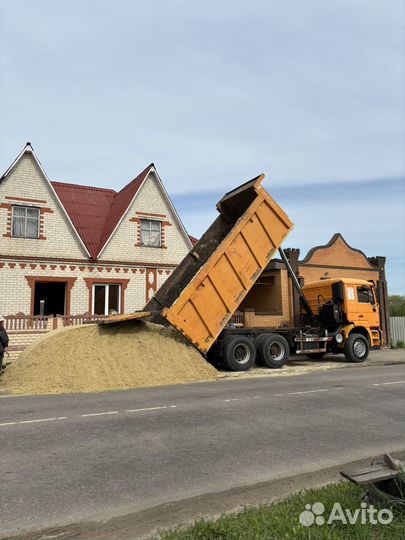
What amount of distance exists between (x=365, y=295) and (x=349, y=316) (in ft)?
4.51

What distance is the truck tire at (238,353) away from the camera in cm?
1348

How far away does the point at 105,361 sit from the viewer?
11273 mm

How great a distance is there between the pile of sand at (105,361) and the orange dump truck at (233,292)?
461 mm

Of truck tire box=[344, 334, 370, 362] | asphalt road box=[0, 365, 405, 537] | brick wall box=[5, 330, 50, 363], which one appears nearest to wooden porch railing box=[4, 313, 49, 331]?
brick wall box=[5, 330, 50, 363]

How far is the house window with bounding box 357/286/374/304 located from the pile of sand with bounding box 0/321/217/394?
7.95 m

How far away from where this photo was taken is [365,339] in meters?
17.1

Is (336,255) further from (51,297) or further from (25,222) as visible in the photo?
(25,222)

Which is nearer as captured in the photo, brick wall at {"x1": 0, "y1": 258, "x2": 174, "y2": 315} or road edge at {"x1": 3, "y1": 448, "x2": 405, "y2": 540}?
road edge at {"x1": 3, "y1": 448, "x2": 405, "y2": 540}

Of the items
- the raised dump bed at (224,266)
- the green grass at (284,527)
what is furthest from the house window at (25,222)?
the green grass at (284,527)

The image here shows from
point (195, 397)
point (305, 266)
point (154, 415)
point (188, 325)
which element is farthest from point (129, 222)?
point (154, 415)

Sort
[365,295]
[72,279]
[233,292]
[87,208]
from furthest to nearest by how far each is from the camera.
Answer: [87,208] → [72,279] → [365,295] → [233,292]

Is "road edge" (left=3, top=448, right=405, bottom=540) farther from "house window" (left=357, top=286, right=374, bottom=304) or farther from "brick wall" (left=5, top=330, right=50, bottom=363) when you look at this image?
"brick wall" (left=5, top=330, right=50, bottom=363)

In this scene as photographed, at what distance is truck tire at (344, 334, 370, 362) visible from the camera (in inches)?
655

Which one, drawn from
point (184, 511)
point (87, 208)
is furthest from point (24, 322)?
point (184, 511)
